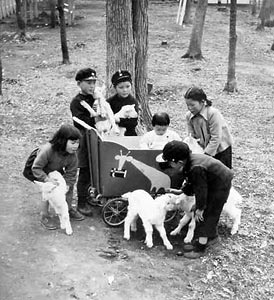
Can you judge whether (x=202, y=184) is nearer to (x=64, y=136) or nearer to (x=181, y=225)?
(x=181, y=225)

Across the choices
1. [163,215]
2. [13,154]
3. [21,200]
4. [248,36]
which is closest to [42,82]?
[13,154]

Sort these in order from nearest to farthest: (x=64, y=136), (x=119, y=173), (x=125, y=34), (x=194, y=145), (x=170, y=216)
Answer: (x=64, y=136)
(x=119, y=173)
(x=194, y=145)
(x=170, y=216)
(x=125, y=34)

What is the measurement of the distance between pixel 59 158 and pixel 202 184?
1.64 metres

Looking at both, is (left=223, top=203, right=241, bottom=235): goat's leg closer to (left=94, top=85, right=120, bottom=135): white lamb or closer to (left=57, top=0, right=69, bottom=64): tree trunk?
(left=94, top=85, right=120, bottom=135): white lamb

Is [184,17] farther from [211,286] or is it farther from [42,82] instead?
[211,286]

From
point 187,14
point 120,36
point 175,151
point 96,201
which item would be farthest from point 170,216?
point 187,14

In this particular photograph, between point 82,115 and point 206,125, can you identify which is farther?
point 82,115

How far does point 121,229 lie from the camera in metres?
5.88

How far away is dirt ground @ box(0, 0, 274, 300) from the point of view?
4.84 metres

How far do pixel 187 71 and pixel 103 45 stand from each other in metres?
5.25

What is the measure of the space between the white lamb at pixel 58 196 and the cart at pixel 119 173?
1.48 ft

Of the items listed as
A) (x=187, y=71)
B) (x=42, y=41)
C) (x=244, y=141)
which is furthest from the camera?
(x=42, y=41)

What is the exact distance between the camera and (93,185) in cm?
609

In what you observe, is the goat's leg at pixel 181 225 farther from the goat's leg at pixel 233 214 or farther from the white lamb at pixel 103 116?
the white lamb at pixel 103 116
